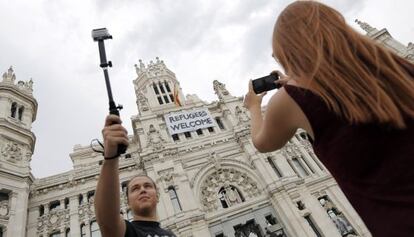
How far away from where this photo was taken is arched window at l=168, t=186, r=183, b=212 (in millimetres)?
19853

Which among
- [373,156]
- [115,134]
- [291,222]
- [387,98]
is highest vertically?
[291,222]

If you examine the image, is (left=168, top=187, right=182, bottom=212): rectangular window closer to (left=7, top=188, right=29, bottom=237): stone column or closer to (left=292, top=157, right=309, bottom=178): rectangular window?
(left=7, top=188, right=29, bottom=237): stone column

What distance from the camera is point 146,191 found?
11.5 feet

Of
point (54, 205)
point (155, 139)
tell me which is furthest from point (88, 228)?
point (155, 139)

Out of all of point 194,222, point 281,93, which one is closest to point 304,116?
point 281,93

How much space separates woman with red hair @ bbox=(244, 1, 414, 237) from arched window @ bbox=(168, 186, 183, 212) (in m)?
19.3

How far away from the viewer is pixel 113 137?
195 cm

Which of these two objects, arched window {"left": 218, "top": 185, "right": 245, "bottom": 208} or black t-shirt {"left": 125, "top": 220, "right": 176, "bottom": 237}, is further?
arched window {"left": 218, "top": 185, "right": 245, "bottom": 208}

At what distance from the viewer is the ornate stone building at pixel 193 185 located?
19.1 metres

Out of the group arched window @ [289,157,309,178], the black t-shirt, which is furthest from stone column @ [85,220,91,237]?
the black t-shirt

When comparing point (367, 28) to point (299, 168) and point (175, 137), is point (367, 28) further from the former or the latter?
point (175, 137)

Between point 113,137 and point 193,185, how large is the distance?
2041 centimetres

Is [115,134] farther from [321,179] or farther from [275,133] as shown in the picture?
[321,179]

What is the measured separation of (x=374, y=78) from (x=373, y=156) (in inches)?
16.7
